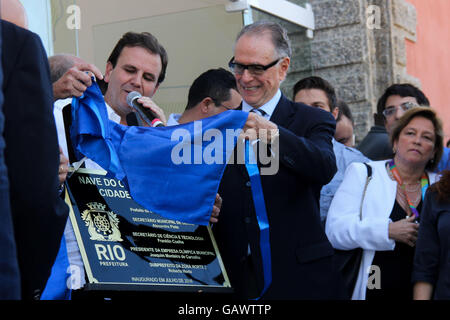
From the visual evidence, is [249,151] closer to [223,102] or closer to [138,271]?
[138,271]

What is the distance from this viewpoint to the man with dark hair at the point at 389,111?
566 centimetres

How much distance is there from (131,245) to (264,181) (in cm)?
63

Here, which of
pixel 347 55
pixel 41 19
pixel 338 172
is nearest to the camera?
pixel 338 172

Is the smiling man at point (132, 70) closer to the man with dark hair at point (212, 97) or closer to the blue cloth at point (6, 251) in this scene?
the man with dark hair at point (212, 97)

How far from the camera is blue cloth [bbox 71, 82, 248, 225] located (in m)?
3.13

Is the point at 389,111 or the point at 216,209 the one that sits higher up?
the point at 389,111

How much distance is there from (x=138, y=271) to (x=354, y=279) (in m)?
1.58

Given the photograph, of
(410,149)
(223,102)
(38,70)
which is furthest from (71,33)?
(38,70)

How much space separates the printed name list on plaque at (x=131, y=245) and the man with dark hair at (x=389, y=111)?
268 centimetres

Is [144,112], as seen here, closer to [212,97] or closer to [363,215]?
[212,97]

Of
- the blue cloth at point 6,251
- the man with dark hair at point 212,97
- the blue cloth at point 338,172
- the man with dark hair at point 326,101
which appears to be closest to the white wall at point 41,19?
the man with dark hair at point 212,97

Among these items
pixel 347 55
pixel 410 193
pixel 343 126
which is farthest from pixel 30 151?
pixel 347 55

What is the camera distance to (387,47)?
8977 mm

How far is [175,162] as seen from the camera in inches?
123
